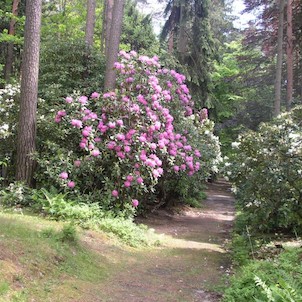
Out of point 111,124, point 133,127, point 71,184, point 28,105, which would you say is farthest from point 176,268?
point 28,105

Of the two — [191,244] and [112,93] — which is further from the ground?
[112,93]

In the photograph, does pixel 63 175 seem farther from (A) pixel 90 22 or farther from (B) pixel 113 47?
(A) pixel 90 22

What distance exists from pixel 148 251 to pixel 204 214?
6.40m

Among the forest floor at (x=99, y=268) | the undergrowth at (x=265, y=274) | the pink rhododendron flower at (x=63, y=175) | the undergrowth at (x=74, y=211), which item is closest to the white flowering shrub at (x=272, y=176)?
the undergrowth at (x=265, y=274)

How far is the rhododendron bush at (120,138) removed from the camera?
9.07 meters

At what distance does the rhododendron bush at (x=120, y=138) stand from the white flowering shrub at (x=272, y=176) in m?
2.20

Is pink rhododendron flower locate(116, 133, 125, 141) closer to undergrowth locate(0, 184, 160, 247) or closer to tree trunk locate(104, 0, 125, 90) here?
undergrowth locate(0, 184, 160, 247)

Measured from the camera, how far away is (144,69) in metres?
10.9

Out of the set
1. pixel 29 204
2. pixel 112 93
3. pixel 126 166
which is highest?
pixel 112 93

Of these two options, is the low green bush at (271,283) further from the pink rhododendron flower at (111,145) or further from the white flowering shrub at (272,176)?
the pink rhododendron flower at (111,145)

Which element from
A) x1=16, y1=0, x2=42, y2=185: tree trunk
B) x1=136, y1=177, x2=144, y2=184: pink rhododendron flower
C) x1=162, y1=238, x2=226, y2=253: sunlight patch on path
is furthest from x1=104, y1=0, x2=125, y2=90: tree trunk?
x1=162, y1=238, x2=226, y2=253: sunlight patch on path

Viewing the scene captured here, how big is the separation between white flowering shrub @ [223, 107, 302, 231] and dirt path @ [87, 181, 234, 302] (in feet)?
4.11

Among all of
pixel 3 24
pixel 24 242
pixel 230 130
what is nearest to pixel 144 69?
pixel 24 242

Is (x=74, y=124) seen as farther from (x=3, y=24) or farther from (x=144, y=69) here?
(x=3, y=24)
